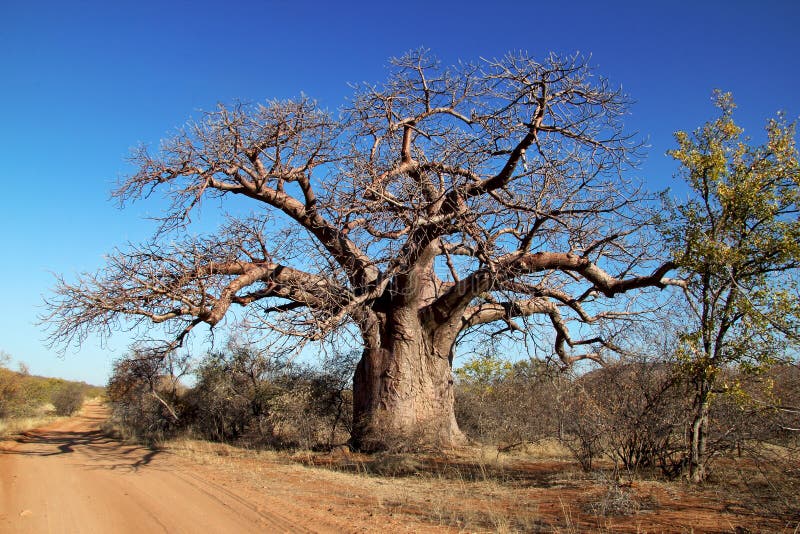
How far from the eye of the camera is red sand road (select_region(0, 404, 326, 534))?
4.33 m

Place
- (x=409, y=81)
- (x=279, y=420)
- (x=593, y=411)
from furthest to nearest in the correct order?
(x=279, y=420) < (x=409, y=81) < (x=593, y=411)

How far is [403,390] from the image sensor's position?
8.80 m

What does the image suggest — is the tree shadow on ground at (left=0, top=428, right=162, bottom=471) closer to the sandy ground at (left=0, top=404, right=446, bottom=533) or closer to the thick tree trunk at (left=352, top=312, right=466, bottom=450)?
the sandy ground at (left=0, top=404, right=446, bottom=533)

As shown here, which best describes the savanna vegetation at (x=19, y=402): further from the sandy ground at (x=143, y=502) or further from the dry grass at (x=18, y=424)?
the sandy ground at (x=143, y=502)

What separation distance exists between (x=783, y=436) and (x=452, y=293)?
4.76 metres

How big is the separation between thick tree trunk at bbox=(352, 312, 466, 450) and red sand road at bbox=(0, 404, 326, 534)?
2.71 metres

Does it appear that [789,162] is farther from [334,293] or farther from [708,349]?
[334,293]

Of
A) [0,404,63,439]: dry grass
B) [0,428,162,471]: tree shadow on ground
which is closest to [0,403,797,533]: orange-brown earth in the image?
[0,428,162,471]: tree shadow on ground

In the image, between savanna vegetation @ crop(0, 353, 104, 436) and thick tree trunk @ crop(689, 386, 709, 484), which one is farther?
savanna vegetation @ crop(0, 353, 104, 436)

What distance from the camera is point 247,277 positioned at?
8281 millimetres

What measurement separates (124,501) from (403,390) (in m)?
4.51

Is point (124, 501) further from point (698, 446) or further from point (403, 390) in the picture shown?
point (698, 446)

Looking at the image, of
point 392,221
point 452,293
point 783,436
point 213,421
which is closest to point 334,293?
point 392,221

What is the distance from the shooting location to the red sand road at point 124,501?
433cm
